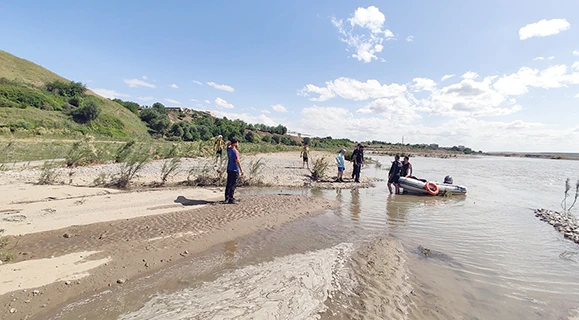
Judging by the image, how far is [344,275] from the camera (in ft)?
15.6

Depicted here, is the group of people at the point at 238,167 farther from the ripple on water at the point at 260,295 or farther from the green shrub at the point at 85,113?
the green shrub at the point at 85,113

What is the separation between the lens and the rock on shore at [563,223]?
8.20m

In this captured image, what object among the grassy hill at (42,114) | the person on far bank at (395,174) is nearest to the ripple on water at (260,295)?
the person on far bank at (395,174)

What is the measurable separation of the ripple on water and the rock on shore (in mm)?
7816

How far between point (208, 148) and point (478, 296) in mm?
22538

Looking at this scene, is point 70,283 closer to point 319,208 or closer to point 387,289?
point 387,289

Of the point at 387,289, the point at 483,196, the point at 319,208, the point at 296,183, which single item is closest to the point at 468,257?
the point at 387,289

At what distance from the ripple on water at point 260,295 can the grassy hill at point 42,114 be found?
114ft

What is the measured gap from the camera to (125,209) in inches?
291

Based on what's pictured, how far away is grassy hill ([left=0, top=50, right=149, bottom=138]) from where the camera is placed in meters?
32.7

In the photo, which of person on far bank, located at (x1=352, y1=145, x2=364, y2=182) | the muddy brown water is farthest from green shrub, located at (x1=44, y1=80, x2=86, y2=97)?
the muddy brown water

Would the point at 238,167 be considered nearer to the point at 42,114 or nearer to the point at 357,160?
the point at 357,160

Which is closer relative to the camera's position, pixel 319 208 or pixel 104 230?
pixel 104 230

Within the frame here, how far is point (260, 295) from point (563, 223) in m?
10.9
